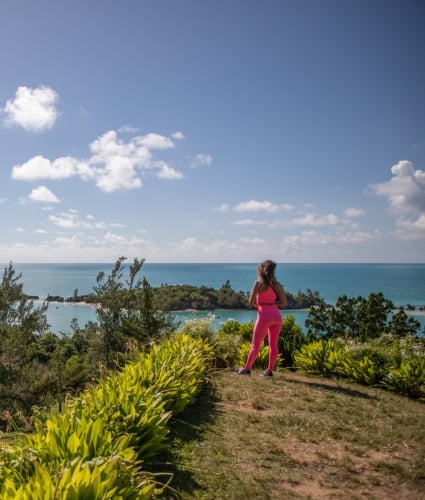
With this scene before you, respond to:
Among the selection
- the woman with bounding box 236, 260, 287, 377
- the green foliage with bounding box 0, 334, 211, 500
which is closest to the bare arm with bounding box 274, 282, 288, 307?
the woman with bounding box 236, 260, 287, 377

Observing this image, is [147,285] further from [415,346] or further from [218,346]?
[415,346]

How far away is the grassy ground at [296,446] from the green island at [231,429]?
17 mm

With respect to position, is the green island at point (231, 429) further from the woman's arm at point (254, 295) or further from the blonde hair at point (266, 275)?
the blonde hair at point (266, 275)

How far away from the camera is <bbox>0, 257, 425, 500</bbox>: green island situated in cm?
274

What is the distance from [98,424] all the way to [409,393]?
19.7 ft

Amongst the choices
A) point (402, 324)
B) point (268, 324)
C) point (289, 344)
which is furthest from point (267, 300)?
point (402, 324)

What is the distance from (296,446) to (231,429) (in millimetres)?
826

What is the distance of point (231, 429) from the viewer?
4.67 metres

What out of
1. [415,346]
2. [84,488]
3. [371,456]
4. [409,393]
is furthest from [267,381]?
[84,488]

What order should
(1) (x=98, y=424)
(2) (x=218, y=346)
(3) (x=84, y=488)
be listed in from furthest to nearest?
(2) (x=218, y=346)
(1) (x=98, y=424)
(3) (x=84, y=488)

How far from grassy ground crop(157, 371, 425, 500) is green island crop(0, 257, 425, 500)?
0.05 feet

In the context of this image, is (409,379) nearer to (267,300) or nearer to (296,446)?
(267,300)

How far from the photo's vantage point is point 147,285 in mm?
17078

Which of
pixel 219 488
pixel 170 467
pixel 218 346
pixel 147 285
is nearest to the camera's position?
pixel 219 488
